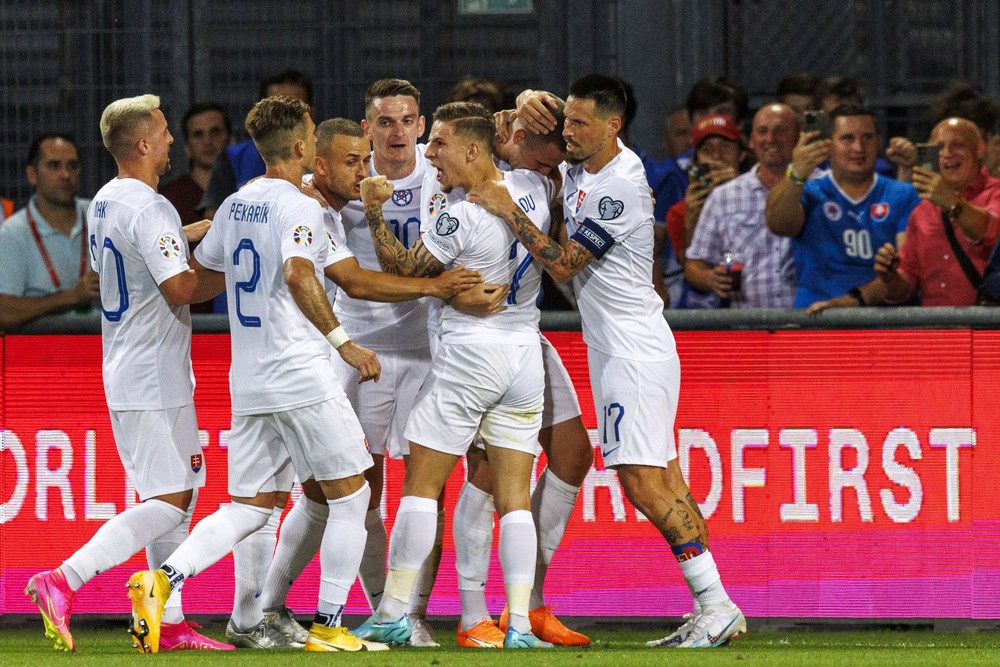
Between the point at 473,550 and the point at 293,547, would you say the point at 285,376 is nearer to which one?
the point at 293,547

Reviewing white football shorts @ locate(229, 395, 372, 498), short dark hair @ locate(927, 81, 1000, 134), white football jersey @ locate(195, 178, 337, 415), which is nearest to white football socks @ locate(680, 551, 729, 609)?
white football shorts @ locate(229, 395, 372, 498)

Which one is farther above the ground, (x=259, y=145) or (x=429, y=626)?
(x=259, y=145)

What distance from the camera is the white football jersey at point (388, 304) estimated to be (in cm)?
710

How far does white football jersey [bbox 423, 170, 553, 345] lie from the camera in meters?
6.53

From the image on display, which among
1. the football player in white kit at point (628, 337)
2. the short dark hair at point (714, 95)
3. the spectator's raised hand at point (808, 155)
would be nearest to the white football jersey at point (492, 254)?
the football player in white kit at point (628, 337)

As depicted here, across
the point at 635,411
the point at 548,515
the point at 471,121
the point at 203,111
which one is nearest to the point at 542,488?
the point at 548,515

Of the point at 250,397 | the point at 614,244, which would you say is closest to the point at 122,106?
the point at 250,397

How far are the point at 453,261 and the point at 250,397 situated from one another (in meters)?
0.94

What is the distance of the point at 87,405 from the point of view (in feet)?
25.0

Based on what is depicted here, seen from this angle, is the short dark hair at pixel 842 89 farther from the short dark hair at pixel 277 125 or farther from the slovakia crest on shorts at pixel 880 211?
the short dark hair at pixel 277 125

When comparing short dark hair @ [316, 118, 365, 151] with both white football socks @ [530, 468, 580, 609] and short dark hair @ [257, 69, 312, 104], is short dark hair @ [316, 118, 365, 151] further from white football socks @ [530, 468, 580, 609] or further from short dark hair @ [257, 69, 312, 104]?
short dark hair @ [257, 69, 312, 104]

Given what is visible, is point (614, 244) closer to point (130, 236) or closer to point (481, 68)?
point (130, 236)

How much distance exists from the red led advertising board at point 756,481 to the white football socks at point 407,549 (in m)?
1.02

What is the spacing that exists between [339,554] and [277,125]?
161 centimetres
